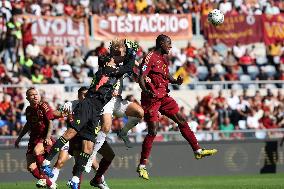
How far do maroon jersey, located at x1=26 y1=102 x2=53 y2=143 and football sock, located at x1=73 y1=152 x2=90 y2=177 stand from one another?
8.88ft

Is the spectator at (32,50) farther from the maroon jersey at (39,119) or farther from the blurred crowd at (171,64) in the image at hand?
the maroon jersey at (39,119)

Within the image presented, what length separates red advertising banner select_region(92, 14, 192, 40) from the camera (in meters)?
32.0

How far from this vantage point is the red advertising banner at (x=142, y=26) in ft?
105

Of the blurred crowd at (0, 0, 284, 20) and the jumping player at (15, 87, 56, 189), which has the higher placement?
the blurred crowd at (0, 0, 284, 20)

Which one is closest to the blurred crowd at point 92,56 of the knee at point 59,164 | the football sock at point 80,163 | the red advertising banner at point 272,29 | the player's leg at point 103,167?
the red advertising banner at point 272,29

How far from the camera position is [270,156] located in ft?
86.0

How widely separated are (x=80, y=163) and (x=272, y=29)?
19.2m

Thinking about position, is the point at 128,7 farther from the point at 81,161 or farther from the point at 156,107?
the point at 81,161

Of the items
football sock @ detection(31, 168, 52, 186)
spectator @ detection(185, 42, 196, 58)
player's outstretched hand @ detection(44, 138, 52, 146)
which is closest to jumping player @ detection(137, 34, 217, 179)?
Result: player's outstretched hand @ detection(44, 138, 52, 146)

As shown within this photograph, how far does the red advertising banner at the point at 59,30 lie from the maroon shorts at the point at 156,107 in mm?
12793

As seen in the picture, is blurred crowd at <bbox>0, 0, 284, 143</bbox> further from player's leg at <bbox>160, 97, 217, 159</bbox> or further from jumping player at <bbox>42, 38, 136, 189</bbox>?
jumping player at <bbox>42, 38, 136, 189</bbox>

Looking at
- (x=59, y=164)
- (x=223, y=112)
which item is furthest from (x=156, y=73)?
(x=223, y=112)

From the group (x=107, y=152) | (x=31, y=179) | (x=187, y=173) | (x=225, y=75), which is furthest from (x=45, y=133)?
(x=225, y=75)

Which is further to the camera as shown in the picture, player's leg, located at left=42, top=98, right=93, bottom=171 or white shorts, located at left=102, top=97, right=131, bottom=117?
white shorts, located at left=102, top=97, right=131, bottom=117
